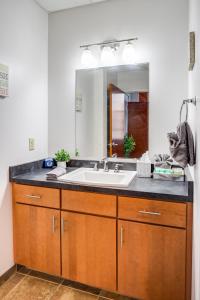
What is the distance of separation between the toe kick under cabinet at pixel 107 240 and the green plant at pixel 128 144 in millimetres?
661

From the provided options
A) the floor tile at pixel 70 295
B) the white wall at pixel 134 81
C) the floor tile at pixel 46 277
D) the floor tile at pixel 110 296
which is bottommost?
the floor tile at pixel 110 296

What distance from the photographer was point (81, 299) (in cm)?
171

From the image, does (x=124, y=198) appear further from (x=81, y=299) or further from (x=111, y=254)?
(x=81, y=299)

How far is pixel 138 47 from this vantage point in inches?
80.5

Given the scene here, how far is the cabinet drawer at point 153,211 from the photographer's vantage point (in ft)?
4.72

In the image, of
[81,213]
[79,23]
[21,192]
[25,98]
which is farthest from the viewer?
[79,23]

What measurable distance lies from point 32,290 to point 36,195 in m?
0.73

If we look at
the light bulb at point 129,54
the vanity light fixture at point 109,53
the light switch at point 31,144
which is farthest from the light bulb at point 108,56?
the light switch at point 31,144

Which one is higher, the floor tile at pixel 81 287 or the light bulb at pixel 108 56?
the light bulb at pixel 108 56

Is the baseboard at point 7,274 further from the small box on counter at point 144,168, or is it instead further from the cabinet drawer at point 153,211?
the small box on counter at point 144,168

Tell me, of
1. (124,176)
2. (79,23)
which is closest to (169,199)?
(124,176)

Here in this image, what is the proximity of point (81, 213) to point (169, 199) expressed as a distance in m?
0.64

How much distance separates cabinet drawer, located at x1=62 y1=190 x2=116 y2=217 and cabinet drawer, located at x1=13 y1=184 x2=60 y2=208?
8cm

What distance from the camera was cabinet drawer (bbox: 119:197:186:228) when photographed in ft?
4.72
